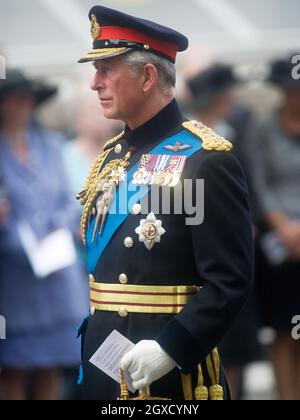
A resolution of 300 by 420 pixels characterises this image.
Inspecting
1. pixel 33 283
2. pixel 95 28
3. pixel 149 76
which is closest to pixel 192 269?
pixel 149 76

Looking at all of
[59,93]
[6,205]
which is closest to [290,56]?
[59,93]

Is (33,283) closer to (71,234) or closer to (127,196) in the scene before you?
(71,234)

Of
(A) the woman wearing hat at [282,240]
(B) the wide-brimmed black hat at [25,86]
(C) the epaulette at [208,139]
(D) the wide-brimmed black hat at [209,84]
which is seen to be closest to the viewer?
(C) the epaulette at [208,139]

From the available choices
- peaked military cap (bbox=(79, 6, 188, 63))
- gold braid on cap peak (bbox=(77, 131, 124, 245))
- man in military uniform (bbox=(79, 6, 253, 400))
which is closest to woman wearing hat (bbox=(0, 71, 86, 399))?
gold braid on cap peak (bbox=(77, 131, 124, 245))

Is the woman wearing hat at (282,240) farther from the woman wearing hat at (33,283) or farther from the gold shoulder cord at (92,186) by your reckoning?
the gold shoulder cord at (92,186)

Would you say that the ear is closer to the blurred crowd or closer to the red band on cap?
the red band on cap

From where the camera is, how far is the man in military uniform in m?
4.45

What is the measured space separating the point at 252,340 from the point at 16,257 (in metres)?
1.35

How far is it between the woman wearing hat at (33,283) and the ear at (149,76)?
8.97 feet

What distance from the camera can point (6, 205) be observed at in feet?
24.0

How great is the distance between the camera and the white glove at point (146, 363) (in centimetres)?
442

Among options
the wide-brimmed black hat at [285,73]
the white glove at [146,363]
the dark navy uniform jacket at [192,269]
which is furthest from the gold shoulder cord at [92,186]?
the wide-brimmed black hat at [285,73]

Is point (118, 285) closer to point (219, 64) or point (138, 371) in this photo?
point (138, 371)

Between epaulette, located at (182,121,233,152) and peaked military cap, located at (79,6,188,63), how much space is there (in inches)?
9.4
